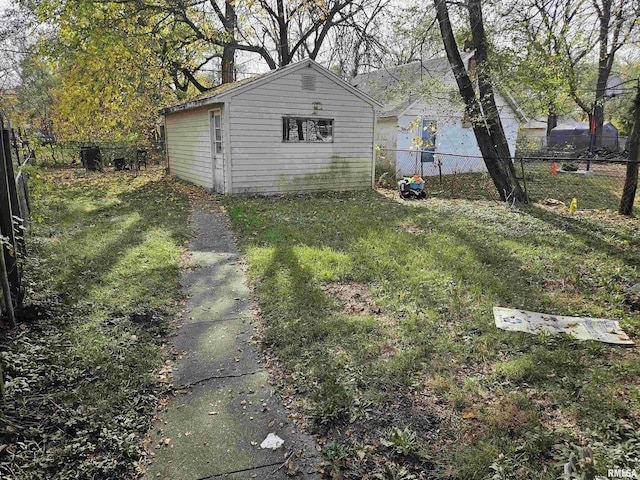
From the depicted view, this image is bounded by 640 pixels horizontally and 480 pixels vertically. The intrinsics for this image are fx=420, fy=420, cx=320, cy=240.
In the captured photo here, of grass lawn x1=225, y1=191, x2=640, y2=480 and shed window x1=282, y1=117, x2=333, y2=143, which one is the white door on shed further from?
grass lawn x1=225, y1=191, x2=640, y2=480

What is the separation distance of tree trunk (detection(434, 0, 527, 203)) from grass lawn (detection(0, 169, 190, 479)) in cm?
811

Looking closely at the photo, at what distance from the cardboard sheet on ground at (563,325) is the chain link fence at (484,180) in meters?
7.07

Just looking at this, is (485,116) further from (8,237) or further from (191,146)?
(8,237)

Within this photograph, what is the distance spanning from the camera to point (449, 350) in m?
3.88

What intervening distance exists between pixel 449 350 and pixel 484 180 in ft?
46.1

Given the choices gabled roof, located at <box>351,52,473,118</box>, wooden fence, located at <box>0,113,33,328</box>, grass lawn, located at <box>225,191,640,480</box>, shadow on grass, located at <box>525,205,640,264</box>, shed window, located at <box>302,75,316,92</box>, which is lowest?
grass lawn, located at <box>225,191,640,480</box>

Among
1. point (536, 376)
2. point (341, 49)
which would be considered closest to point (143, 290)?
point (536, 376)

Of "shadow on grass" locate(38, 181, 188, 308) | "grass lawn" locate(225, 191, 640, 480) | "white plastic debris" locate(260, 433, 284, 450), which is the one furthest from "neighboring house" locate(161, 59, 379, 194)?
"white plastic debris" locate(260, 433, 284, 450)

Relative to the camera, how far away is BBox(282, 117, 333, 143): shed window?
1241cm

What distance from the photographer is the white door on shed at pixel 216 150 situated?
12.1m

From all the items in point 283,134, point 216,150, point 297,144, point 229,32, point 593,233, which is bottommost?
point 593,233

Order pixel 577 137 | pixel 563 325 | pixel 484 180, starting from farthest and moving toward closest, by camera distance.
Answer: pixel 577 137 < pixel 484 180 < pixel 563 325

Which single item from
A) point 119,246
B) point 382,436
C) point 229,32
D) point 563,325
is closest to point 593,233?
point 563,325

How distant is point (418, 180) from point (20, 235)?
33.4 ft
